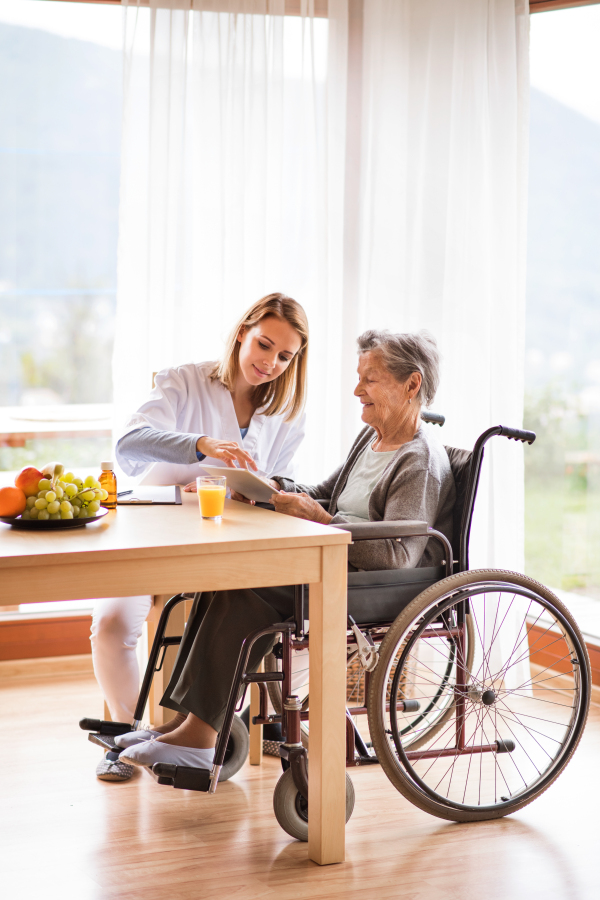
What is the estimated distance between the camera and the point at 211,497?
6.82 ft

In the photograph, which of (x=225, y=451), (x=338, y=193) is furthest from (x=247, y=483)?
(x=338, y=193)

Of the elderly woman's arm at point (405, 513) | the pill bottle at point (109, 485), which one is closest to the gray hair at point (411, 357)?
the elderly woman's arm at point (405, 513)

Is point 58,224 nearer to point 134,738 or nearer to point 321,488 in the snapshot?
point 321,488

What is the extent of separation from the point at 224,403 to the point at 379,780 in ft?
3.69

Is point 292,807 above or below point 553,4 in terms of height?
below

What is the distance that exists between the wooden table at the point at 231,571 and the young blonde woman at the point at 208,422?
1.56 feet

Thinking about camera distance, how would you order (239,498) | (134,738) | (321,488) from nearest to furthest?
(134,738) → (239,498) → (321,488)

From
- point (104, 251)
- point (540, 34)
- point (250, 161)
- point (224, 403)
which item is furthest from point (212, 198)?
point (540, 34)

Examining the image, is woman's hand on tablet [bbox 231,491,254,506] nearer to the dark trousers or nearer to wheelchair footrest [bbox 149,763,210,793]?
the dark trousers

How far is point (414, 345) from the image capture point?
2383mm

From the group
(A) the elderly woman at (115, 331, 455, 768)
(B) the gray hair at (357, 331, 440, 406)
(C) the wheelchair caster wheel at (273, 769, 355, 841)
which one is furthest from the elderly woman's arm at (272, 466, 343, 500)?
(C) the wheelchair caster wheel at (273, 769, 355, 841)

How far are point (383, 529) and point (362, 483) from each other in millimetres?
446

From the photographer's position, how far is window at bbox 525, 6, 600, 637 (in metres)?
3.28

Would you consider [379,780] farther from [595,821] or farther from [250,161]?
[250,161]
